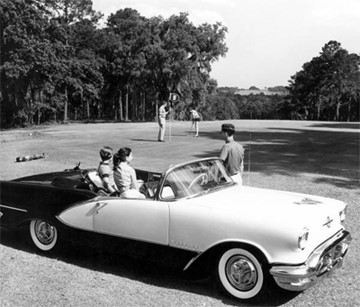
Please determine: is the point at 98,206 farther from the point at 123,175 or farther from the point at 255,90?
the point at 255,90

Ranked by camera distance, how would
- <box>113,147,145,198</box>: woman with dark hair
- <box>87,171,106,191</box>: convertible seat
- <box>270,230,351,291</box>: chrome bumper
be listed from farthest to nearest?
<box>87,171,106,191</box>: convertible seat
<box>113,147,145,198</box>: woman with dark hair
<box>270,230,351,291</box>: chrome bumper

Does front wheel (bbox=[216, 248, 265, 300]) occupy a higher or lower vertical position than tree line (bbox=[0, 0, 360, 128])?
lower

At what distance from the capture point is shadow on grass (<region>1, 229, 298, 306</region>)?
4.36m

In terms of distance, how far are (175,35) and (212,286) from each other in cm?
4521

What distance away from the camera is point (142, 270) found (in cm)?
520

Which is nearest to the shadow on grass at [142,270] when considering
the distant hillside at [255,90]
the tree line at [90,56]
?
the tree line at [90,56]

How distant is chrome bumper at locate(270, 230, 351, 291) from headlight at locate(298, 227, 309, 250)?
5.8 inches

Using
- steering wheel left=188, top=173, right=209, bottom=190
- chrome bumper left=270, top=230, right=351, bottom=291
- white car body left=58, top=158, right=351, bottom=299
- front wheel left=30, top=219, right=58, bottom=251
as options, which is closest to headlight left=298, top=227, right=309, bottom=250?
white car body left=58, top=158, right=351, bottom=299

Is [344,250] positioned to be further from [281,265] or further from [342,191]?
[342,191]

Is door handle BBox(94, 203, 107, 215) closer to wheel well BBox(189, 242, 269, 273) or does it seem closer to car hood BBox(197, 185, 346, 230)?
car hood BBox(197, 185, 346, 230)

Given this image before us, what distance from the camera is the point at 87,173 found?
254 inches

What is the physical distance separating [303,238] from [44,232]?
11.6ft

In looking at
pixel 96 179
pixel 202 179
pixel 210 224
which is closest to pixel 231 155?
pixel 202 179

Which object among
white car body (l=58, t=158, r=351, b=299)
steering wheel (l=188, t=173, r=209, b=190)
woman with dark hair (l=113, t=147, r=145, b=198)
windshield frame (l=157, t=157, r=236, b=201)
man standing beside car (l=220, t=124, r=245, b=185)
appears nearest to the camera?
white car body (l=58, t=158, r=351, b=299)
